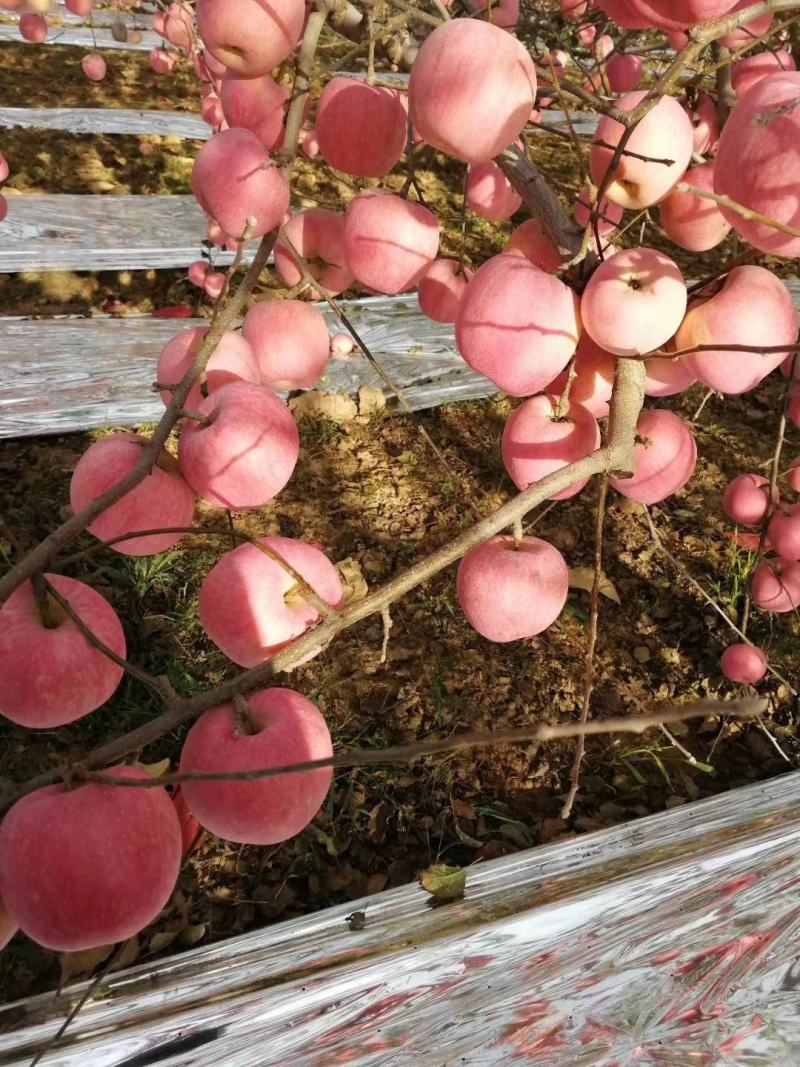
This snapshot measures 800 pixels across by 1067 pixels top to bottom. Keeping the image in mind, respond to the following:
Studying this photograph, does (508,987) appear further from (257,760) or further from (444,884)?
(257,760)

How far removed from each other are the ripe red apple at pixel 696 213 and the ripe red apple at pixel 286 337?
372mm

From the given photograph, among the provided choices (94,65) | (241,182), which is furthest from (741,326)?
(94,65)

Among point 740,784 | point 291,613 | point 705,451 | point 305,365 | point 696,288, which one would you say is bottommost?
point 740,784

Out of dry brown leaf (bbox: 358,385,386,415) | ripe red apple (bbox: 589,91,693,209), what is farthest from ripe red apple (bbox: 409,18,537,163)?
dry brown leaf (bbox: 358,385,386,415)

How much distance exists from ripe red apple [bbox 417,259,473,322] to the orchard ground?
0.87ft

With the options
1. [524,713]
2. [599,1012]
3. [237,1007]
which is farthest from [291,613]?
[524,713]

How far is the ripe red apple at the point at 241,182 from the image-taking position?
2.44ft

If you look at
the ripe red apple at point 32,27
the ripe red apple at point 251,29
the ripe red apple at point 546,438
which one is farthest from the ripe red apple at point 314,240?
the ripe red apple at point 32,27

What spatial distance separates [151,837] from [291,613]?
23 centimetres

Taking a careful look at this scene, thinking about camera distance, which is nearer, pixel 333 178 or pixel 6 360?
pixel 6 360

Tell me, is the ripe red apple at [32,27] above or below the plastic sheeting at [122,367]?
above

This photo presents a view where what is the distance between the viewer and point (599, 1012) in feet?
2.83

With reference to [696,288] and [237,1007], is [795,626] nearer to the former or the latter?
[696,288]

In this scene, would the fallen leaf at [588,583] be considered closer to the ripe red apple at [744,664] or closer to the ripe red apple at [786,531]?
A: the ripe red apple at [744,664]
